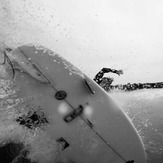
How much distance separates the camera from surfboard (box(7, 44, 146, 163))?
4707 mm

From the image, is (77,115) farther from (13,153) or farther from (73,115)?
(13,153)

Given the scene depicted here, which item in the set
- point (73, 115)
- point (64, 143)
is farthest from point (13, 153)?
point (73, 115)

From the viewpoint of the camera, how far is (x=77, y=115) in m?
4.76

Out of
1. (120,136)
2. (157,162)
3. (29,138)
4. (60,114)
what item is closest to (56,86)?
(60,114)

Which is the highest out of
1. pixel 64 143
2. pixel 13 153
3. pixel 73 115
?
pixel 73 115

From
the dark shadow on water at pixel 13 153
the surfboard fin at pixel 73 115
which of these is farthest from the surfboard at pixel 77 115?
the dark shadow on water at pixel 13 153

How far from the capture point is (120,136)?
4887 millimetres

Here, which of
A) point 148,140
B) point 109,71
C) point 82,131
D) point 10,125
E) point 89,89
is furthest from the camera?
point 148,140

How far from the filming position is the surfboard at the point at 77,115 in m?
4.71

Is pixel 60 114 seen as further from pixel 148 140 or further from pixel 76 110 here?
pixel 148 140

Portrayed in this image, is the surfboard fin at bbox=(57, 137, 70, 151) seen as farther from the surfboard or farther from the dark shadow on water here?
the dark shadow on water

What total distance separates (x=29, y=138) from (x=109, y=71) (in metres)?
3.43

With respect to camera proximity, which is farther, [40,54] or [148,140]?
[148,140]

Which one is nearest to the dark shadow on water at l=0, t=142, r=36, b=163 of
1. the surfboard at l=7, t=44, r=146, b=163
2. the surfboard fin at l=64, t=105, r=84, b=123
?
the surfboard at l=7, t=44, r=146, b=163
